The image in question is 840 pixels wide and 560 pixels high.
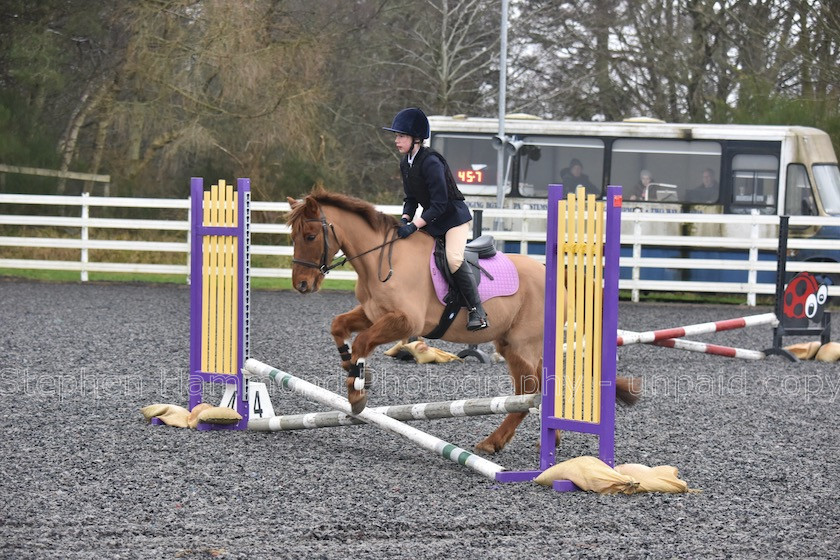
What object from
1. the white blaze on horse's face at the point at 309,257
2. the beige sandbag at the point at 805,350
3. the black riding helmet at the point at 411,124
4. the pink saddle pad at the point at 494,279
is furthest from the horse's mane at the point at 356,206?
the beige sandbag at the point at 805,350

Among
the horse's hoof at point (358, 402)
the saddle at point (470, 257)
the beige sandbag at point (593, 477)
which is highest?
the saddle at point (470, 257)

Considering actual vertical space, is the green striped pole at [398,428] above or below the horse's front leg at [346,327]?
below

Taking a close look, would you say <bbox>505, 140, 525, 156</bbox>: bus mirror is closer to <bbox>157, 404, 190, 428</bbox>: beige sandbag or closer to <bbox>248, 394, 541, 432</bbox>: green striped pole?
<bbox>157, 404, 190, 428</bbox>: beige sandbag

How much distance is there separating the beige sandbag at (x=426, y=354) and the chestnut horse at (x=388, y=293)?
154 inches

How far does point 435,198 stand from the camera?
6566 mm

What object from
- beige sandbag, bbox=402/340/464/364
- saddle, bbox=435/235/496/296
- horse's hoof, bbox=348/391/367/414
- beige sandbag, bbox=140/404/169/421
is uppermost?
saddle, bbox=435/235/496/296

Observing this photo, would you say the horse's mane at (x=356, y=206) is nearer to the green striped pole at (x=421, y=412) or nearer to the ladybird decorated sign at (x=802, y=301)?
the green striped pole at (x=421, y=412)

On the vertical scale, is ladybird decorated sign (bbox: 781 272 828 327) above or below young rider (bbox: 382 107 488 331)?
below

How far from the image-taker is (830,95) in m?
20.5

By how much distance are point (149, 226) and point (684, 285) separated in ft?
30.8

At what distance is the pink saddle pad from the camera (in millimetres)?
6648

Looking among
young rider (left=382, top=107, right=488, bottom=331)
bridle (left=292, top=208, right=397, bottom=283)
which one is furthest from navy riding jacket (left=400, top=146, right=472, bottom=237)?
bridle (left=292, top=208, right=397, bottom=283)

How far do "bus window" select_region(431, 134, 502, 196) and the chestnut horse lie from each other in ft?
43.0

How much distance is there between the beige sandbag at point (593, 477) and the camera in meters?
5.43
